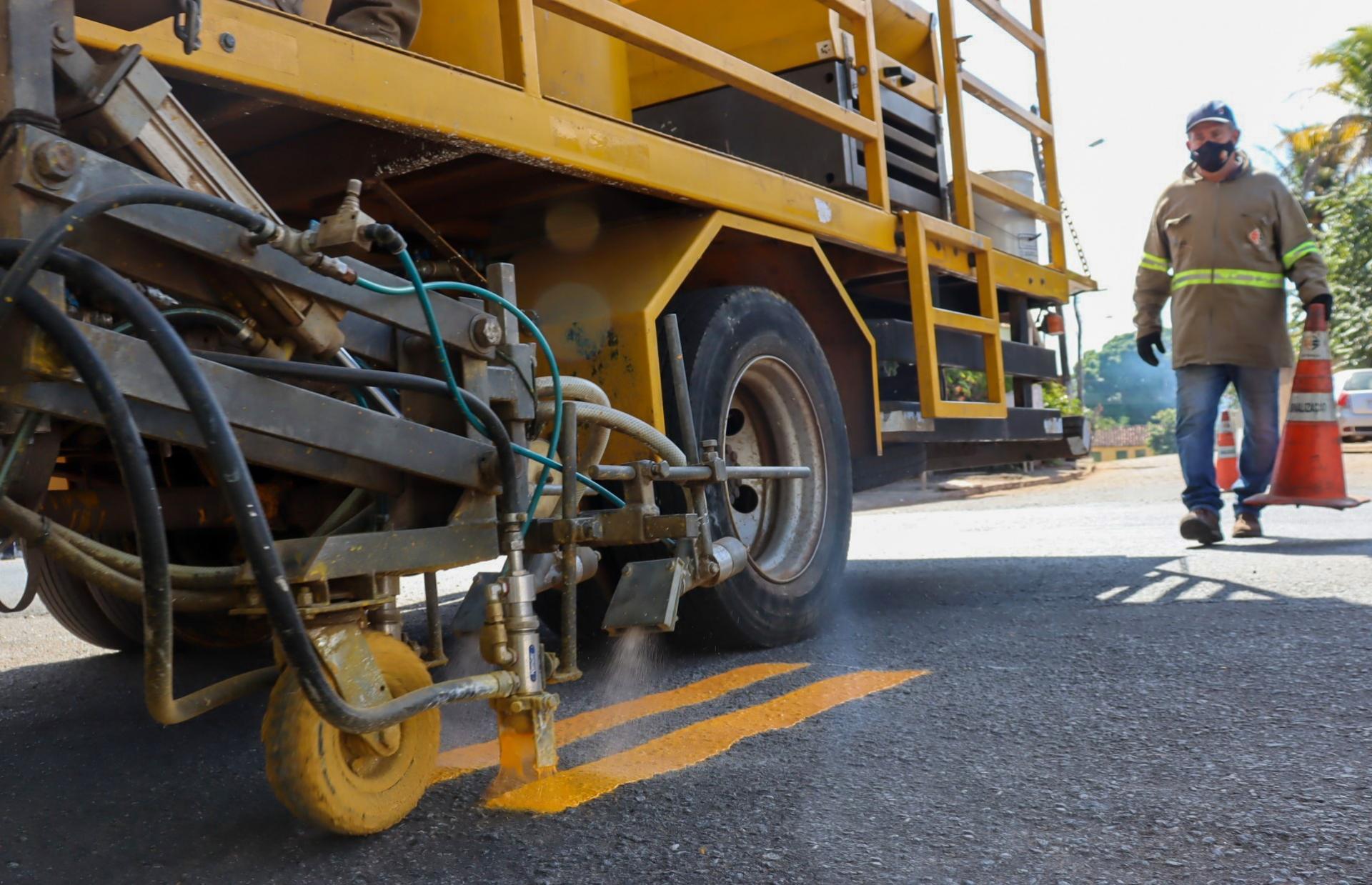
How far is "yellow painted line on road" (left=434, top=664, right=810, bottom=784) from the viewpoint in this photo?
2410 millimetres

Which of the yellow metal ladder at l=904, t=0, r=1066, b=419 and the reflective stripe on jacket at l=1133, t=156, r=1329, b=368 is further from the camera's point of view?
the reflective stripe on jacket at l=1133, t=156, r=1329, b=368

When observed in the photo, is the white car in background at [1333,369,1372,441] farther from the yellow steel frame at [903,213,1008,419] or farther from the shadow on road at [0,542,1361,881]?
the yellow steel frame at [903,213,1008,419]

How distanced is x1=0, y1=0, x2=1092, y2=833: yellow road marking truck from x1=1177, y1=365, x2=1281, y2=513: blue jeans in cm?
202

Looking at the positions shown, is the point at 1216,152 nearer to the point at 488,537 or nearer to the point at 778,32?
the point at 778,32

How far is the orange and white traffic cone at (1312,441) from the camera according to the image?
584cm

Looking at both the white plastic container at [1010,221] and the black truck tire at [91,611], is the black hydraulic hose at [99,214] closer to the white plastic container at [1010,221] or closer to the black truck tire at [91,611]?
the black truck tire at [91,611]

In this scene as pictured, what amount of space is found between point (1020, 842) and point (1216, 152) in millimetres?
4968

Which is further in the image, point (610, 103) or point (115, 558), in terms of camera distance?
point (610, 103)

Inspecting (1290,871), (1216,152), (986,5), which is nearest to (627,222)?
(1290,871)

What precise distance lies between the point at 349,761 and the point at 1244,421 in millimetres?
5312

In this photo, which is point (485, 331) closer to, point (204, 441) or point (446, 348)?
point (446, 348)

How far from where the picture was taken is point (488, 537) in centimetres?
219

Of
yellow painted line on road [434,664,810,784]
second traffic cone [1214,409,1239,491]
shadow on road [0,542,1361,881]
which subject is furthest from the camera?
second traffic cone [1214,409,1239,491]

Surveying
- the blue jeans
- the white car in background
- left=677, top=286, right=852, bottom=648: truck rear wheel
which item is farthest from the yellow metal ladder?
the white car in background
